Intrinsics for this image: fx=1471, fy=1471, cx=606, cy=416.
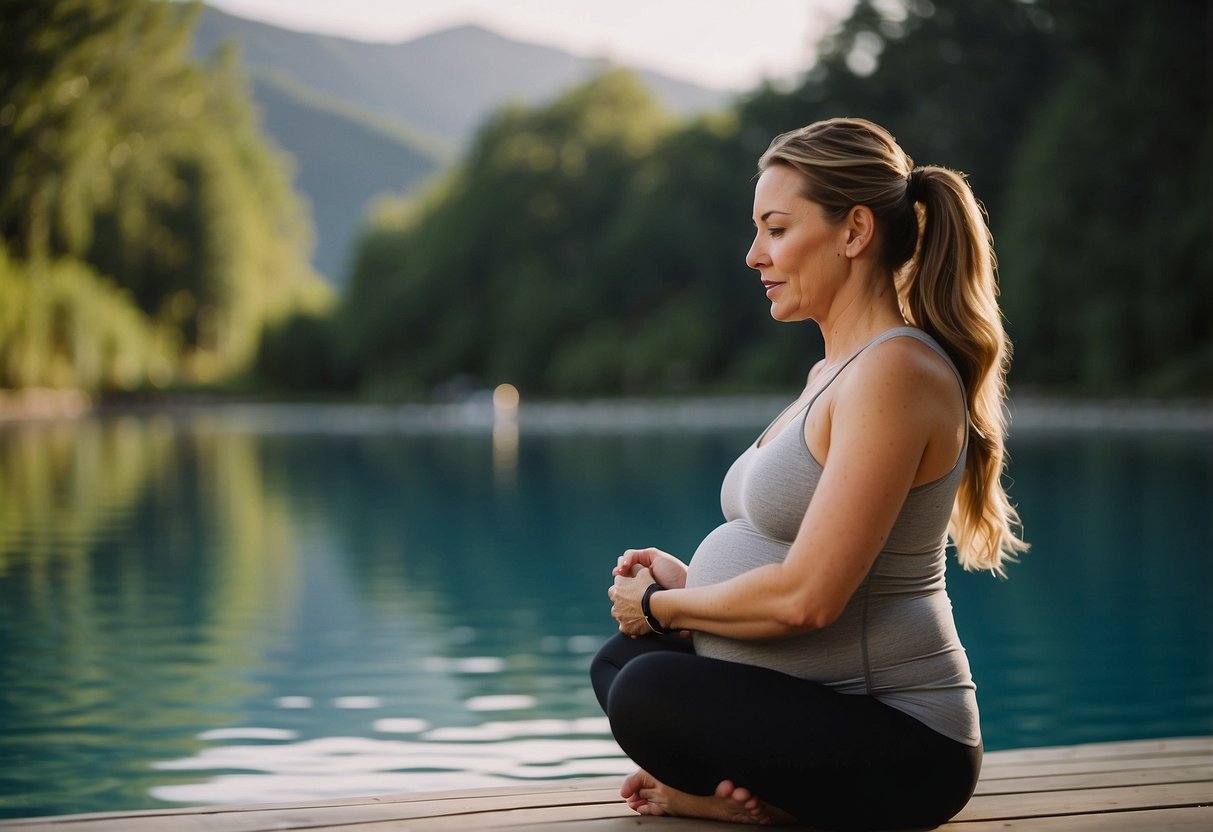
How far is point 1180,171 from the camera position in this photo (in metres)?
31.7

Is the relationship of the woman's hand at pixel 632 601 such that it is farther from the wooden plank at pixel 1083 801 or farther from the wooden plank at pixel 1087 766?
the wooden plank at pixel 1087 766

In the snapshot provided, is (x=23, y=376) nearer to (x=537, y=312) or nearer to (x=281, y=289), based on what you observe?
(x=537, y=312)

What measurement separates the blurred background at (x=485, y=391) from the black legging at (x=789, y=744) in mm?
2323

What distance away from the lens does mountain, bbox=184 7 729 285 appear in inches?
4168

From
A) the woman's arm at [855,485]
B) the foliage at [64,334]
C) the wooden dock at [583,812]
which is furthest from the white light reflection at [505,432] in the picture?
the woman's arm at [855,485]

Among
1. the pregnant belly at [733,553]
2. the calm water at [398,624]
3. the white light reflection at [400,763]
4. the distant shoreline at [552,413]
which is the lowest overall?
the distant shoreline at [552,413]

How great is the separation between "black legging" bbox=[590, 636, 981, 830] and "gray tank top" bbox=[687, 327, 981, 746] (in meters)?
0.05

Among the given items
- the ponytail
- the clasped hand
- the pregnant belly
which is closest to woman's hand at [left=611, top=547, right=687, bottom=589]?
the clasped hand

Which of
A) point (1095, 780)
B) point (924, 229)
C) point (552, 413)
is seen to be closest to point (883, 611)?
point (924, 229)

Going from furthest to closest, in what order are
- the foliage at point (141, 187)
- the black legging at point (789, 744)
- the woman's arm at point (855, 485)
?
the foliage at point (141, 187), the black legging at point (789, 744), the woman's arm at point (855, 485)

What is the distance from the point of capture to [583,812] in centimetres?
218

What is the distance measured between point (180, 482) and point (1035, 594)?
10181mm

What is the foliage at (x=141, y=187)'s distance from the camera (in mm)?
32812

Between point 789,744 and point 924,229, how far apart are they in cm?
73
